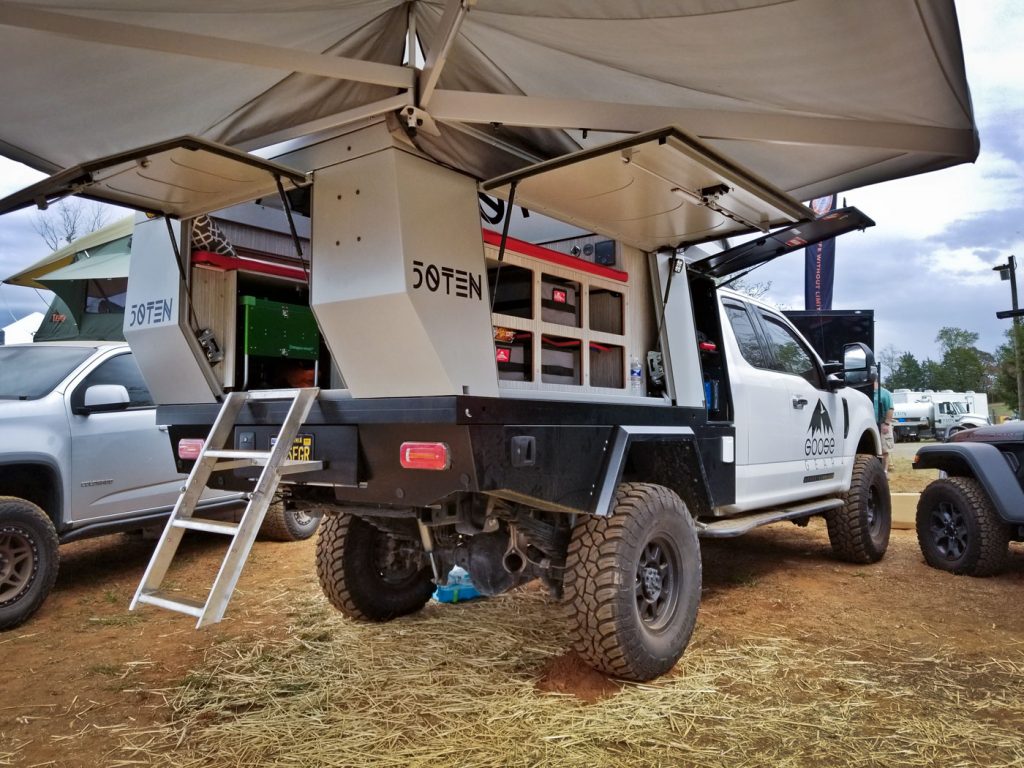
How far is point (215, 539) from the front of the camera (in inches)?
273

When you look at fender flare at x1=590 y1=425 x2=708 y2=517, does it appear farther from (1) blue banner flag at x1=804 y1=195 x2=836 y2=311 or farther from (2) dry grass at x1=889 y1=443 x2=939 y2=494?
(1) blue banner flag at x1=804 y1=195 x2=836 y2=311

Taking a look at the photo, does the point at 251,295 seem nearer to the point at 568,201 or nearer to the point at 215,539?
the point at 568,201

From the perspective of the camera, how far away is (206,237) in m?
3.86

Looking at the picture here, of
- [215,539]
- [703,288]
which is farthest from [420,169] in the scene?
[215,539]

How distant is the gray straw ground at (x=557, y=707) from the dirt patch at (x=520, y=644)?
2 centimetres

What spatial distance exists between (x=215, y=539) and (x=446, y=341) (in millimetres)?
4936

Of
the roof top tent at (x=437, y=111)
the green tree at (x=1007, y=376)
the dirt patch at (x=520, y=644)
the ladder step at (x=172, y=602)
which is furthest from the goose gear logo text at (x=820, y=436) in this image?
the green tree at (x=1007, y=376)

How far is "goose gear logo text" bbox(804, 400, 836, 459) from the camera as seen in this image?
551 cm

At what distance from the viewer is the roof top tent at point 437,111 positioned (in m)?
2.85

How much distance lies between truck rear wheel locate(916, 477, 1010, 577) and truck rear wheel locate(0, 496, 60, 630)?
20.4ft

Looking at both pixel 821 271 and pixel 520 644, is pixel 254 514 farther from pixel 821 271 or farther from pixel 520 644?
pixel 821 271

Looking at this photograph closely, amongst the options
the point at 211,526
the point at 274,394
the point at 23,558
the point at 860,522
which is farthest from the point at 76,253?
the point at 860,522

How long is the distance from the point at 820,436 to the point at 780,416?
2.22 feet

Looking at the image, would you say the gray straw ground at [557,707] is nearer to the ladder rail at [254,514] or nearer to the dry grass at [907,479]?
the ladder rail at [254,514]
